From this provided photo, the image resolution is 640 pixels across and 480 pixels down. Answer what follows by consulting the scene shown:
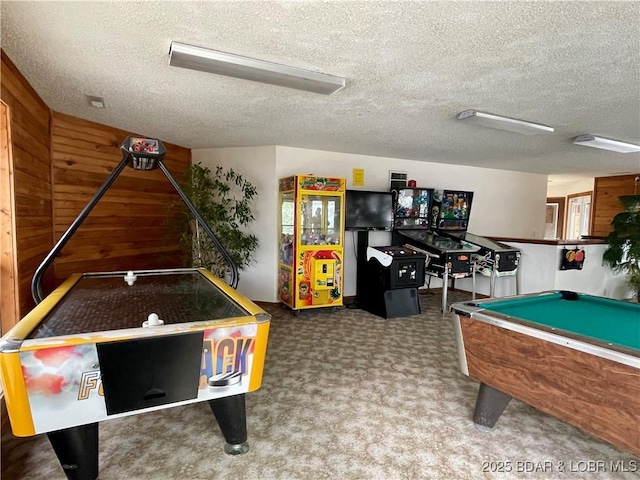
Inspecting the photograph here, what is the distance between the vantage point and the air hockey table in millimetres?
1302

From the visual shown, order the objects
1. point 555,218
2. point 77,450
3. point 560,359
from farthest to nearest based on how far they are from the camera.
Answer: point 555,218, point 560,359, point 77,450

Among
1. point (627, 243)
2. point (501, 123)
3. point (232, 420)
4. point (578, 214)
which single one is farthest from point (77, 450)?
point (578, 214)

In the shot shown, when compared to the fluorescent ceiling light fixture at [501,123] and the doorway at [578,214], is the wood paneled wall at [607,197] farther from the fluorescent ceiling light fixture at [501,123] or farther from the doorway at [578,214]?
the fluorescent ceiling light fixture at [501,123]

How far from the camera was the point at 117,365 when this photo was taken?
1.42 meters

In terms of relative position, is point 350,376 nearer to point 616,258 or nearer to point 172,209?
point 172,209

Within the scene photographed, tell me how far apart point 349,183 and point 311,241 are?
1271 millimetres

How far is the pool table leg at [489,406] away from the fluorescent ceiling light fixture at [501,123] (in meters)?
2.26

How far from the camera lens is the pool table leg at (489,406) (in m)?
2.09

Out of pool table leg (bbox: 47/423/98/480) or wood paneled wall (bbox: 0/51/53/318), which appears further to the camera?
wood paneled wall (bbox: 0/51/53/318)

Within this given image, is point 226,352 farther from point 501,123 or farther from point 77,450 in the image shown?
point 501,123

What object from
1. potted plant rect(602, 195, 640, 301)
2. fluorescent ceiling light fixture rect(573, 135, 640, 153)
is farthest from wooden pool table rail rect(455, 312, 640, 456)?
potted plant rect(602, 195, 640, 301)

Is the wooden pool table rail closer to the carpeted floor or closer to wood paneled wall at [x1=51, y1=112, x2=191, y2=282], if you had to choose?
the carpeted floor

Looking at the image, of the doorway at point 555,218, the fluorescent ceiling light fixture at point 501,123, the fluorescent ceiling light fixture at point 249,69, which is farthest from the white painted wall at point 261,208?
the doorway at point 555,218

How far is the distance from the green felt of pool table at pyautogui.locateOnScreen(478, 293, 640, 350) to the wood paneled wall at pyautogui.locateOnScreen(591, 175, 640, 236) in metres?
6.49
